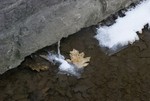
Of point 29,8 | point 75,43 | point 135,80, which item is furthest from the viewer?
point 75,43

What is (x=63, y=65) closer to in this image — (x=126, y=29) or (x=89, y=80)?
(x=89, y=80)

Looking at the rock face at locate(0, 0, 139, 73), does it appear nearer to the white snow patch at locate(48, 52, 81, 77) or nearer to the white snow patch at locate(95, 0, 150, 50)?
the white snow patch at locate(48, 52, 81, 77)

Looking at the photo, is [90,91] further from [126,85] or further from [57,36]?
[57,36]

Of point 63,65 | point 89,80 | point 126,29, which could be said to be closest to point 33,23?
point 63,65

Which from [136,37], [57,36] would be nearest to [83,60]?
[57,36]

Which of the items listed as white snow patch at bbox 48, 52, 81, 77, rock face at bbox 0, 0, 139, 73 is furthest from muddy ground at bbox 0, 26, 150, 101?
rock face at bbox 0, 0, 139, 73

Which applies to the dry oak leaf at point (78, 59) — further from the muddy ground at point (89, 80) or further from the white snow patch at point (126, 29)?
the white snow patch at point (126, 29)

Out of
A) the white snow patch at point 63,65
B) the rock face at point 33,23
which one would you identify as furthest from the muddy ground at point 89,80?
the rock face at point 33,23
